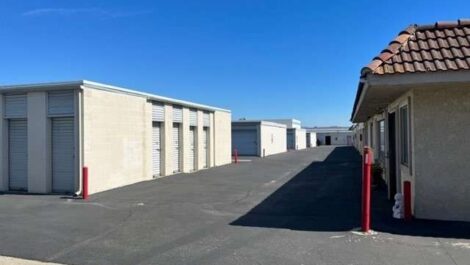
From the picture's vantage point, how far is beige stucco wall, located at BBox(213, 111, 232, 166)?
2916 centimetres

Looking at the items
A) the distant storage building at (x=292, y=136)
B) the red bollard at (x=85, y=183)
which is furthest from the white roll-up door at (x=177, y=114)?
the distant storage building at (x=292, y=136)

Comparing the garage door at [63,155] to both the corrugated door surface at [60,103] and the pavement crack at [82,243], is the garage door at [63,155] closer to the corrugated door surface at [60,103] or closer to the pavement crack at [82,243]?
the corrugated door surface at [60,103]

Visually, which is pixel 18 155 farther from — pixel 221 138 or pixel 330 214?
pixel 221 138

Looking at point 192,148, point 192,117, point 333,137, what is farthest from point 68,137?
point 333,137

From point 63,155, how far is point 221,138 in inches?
621

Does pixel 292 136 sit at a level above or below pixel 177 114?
below

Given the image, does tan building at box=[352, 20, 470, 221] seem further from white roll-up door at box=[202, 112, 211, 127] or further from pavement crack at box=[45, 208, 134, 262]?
white roll-up door at box=[202, 112, 211, 127]

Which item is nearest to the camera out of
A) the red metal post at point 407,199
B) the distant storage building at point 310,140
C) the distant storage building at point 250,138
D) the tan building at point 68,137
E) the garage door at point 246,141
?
the red metal post at point 407,199

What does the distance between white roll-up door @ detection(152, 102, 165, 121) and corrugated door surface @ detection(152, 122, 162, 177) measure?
0.35 meters

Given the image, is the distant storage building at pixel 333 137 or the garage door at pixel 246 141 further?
the distant storage building at pixel 333 137

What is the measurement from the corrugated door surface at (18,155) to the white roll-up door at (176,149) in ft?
27.3

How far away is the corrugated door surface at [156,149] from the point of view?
20.6 m

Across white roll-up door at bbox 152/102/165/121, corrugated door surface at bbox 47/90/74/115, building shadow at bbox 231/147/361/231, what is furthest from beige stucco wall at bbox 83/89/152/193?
building shadow at bbox 231/147/361/231

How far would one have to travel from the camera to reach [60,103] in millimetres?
15156
